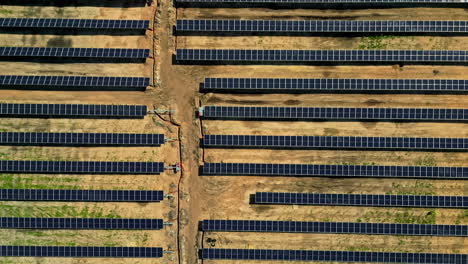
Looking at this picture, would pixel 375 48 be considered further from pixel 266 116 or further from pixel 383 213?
pixel 383 213

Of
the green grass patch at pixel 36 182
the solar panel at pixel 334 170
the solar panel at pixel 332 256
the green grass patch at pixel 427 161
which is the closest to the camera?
the solar panel at pixel 334 170

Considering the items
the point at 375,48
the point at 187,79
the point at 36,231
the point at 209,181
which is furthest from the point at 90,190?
the point at 375,48

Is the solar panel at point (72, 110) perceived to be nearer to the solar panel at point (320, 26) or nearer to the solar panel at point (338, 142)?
the solar panel at point (338, 142)

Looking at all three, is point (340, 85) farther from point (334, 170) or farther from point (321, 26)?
point (334, 170)

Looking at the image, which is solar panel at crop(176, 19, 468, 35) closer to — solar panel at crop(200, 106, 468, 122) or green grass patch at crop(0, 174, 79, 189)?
solar panel at crop(200, 106, 468, 122)

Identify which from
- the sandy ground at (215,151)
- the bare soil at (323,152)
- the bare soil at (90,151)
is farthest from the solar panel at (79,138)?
the bare soil at (323,152)
